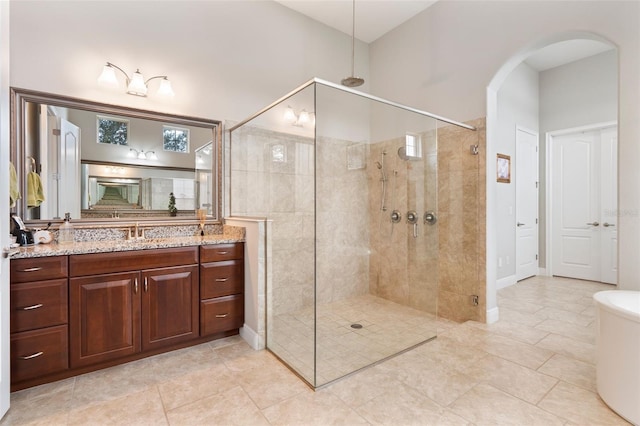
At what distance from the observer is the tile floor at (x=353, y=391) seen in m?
1.71

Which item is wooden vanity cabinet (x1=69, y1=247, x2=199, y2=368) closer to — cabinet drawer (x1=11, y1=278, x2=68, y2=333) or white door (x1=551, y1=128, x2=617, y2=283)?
cabinet drawer (x1=11, y1=278, x2=68, y2=333)

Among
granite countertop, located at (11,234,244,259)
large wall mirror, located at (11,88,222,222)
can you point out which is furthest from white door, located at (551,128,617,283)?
large wall mirror, located at (11,88,222,222)

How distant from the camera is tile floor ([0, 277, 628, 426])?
1.71m

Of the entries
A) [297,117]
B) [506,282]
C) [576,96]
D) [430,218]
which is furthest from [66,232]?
[576,96]

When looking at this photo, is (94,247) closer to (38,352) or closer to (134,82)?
(38,352)

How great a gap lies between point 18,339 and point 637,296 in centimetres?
381

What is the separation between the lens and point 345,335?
8.73ft

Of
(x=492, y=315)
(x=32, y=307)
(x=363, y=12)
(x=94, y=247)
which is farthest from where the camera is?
(x=363, y=12)

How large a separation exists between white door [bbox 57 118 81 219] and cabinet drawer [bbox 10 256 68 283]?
2.14 ft

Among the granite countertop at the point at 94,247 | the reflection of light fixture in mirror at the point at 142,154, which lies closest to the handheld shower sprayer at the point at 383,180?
the granite countertop at the point at 94,247

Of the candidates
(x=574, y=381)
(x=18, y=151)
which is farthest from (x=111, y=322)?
(x=574, y=381)

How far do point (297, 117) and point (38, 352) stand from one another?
2.59m

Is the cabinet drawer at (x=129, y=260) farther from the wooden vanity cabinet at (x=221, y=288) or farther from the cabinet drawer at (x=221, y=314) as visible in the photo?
the cabinet drawer at (x=221, y=314)

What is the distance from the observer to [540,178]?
5.17 metres
